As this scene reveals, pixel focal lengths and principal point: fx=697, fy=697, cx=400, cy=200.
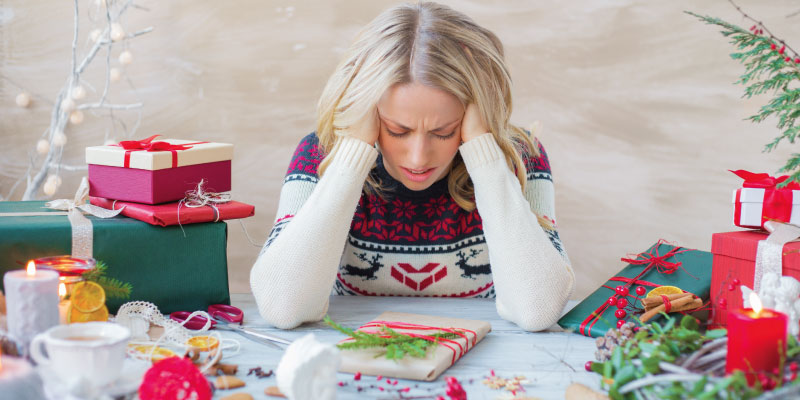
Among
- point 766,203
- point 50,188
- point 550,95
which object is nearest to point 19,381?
point 766,203

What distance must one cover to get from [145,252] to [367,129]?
49 centimetres

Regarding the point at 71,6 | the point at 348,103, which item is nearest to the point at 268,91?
the point at 71,6

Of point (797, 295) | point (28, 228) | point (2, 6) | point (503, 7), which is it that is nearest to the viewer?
point (797, 295)

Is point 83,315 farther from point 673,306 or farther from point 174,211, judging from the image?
point 673,306

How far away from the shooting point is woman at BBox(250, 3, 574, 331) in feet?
4.42

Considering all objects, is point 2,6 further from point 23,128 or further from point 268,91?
point 268,91

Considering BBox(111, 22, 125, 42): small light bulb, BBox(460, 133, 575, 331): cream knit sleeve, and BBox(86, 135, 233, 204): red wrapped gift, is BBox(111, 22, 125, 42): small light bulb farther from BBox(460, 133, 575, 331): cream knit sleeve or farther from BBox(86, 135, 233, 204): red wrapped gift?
BBox(460, 133, 575, 331): cream knit sleeve

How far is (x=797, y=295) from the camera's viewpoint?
3.22 feet

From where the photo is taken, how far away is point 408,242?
1.64 meters

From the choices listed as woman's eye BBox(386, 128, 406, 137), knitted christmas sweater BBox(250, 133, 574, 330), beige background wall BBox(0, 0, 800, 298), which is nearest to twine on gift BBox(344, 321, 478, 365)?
knitted christmas sweater BBox(250, 133, 574, 330)

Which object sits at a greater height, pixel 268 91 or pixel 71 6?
pixel 71 6

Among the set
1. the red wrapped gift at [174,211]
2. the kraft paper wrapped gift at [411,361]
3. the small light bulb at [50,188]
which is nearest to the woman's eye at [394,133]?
the red wrapped gift at [174,211]

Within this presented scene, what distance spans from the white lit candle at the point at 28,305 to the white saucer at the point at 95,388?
82 millimetres

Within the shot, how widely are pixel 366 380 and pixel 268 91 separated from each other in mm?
1887
